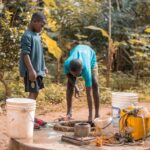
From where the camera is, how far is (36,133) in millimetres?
5426

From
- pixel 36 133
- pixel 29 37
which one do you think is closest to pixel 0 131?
pixel 36 133

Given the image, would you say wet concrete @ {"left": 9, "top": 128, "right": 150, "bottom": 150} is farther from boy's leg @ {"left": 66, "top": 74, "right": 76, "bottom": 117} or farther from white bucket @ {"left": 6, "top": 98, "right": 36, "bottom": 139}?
boy's leg @ {"left": 66, "top": 74, "right": 76, "bottom": 117}

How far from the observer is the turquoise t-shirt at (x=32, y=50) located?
18.4ft

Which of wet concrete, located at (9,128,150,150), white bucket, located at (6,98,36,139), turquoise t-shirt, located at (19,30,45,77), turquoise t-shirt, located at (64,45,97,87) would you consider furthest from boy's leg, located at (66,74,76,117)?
white bucket, located at (6,98,36,139)

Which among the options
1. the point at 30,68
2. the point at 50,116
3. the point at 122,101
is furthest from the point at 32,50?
the point at 50,116

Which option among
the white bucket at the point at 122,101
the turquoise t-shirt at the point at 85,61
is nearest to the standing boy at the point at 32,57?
the turquoise t-shirt at the point at 85,61

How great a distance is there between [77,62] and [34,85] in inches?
27.9

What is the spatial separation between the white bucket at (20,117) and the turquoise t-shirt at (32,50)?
2.61ft

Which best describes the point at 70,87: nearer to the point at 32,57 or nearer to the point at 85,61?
the point at 85,61

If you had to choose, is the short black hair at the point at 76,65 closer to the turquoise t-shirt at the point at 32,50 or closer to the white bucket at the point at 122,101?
the turquoise t-shirt at the point at 32,50

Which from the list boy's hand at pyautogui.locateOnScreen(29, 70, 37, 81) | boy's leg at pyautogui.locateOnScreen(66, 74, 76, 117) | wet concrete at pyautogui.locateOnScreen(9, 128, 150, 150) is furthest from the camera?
boy's leg at pyautogui.locateOnScreen(66, 74, 76, 117)

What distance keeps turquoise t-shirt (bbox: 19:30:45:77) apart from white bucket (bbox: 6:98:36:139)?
2.61ft

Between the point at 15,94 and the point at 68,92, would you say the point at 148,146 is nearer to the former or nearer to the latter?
the point at 68,92

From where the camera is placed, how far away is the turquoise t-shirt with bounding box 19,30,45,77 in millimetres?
5594
